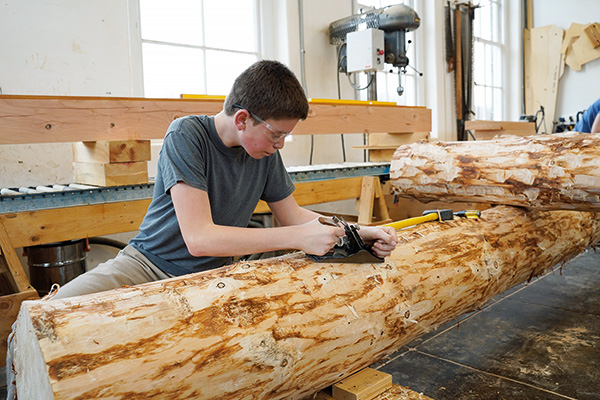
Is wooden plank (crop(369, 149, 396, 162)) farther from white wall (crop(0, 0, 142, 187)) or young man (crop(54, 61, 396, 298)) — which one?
young man (crop(54, 61, 396, 298))

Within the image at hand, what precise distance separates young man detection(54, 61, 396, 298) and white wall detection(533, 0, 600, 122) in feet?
25.2

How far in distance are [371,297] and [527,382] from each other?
3.95ft

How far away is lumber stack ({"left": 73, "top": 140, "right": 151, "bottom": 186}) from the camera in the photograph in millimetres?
2428

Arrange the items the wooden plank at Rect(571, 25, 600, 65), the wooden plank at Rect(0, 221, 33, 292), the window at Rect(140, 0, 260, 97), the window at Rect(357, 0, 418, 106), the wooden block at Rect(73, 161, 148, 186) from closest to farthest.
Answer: the wooden plank at Rect(0, 221, 33, 292), the wooden block at Rect(73, 161, 148, 186), the window at Rect(140, 0, 260, 97), the window at Rect(357, 0, 418, 106), the wooden plank at Rect(571, 25, 600, 65)

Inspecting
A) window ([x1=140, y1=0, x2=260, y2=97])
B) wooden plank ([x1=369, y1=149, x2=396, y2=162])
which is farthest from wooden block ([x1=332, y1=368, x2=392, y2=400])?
window ([x1=140, y1=0, x2=260, y2=97])

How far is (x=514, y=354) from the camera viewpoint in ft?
8.56

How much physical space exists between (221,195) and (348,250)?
48cm

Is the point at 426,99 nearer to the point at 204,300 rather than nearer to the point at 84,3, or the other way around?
the point at 84,3

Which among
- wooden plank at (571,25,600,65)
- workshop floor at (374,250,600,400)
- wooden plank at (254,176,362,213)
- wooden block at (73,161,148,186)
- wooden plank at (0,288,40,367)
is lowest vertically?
workshop floor at (374,250,600,400)

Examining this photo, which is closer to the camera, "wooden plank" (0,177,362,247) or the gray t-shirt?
the gray t-shirt

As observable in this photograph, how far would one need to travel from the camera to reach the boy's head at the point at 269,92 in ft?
5.00

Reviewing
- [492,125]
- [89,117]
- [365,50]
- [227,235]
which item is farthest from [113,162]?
[492,125]

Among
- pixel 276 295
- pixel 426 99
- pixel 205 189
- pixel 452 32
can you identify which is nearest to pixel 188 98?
pixel 205 189

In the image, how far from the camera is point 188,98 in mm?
2842
